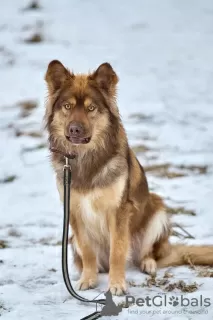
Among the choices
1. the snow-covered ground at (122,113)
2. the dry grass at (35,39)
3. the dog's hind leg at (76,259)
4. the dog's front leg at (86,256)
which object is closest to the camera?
the snow-covered ground at (122,113)

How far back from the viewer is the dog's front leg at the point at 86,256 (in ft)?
14.9

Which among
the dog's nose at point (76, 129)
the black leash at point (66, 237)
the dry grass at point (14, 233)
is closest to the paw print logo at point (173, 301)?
the black leash at point (66, 237)

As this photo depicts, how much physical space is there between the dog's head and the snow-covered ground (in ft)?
3.77

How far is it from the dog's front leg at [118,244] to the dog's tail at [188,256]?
0.57 meters

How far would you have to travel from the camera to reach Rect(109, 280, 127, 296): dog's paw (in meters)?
4.18

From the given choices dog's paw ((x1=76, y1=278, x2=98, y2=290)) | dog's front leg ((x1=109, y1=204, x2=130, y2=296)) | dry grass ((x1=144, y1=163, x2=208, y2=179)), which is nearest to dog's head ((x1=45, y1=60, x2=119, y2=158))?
dog's front leg ((x1=109, y1=204, x2=130, y2=296))

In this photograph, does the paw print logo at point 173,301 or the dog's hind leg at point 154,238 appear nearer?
the paw print logo at point 173,301

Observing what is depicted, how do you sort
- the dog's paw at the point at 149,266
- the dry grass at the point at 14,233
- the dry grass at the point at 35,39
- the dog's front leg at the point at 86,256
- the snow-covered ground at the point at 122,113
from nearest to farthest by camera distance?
the snow-covered ground at the point at 122,113 → the dog's front leg at the point at 86,256 → the dog's paw at the point at 149,266 → the dry grass at the point at 14,233 → the dry grass at the point at 35,39

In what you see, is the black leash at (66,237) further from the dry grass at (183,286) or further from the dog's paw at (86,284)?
the dry grass at (183,286)

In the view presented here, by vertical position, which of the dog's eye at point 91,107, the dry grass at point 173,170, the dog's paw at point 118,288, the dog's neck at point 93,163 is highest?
the dog's eye at point 91,107

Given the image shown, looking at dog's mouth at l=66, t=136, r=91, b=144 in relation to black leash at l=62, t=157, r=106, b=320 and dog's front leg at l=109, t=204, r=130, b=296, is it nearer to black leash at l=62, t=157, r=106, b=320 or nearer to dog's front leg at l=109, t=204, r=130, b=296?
black leash at l=62, t=157, r=106, b=320

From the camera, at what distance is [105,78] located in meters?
4.32

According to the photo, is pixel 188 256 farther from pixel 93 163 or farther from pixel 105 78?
pixel 105 78

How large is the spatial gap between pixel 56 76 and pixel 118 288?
5.46ft
